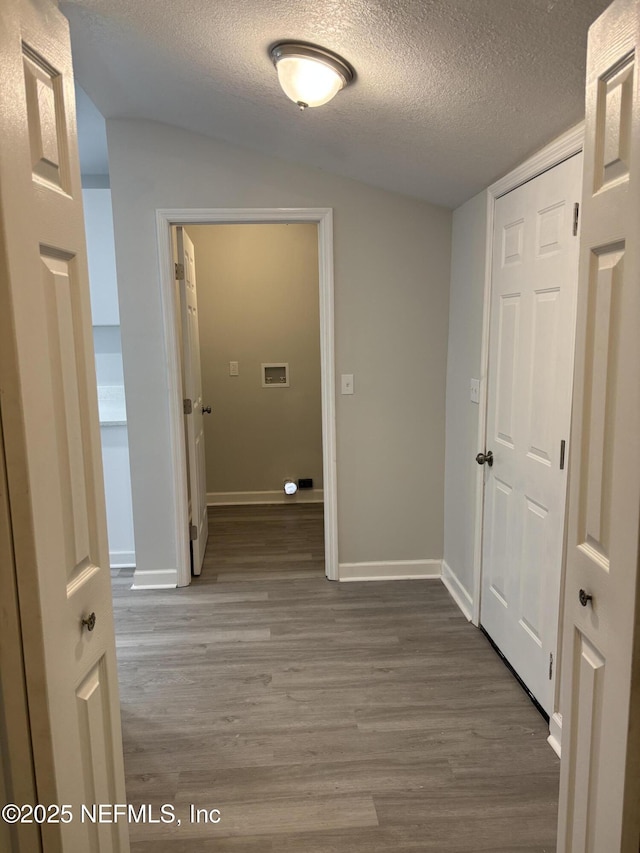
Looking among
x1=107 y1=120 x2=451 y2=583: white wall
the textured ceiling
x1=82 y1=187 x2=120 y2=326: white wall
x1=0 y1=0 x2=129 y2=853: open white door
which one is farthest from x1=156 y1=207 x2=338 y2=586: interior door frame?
x1=0 y1=0 x2=129 y2=853: open white door

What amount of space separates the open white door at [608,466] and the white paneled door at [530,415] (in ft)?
2.64

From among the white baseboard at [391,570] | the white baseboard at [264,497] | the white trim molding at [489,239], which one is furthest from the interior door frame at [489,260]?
the white baseboard at [264,497]

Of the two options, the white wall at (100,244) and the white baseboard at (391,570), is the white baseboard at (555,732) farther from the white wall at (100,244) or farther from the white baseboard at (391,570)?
the white wall at (100,244)

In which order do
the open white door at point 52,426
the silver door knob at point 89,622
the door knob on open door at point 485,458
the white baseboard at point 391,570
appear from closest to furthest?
1. the open white door at point 52,426
2. the silver door knob at point 89,622
3. the door knob on open door at point 485,458
4. the white baseboard at point 391,570

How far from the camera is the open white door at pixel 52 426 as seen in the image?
2.98 ft

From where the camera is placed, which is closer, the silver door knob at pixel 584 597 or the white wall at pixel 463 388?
the silver door knob at pixel 584 597

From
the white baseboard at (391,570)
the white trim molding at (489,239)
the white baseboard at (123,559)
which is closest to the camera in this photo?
the white trim molding at (489,239)

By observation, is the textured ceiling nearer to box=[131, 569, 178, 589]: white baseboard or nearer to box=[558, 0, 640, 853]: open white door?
box=[558, 0, 640, 853]: open white door

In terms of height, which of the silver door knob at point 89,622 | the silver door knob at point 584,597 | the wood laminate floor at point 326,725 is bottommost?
the wood laminate floor at point 326,725

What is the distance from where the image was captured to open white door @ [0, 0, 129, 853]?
91 centimetres

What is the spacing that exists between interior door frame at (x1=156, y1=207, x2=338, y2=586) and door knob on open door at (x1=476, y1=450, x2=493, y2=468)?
873 millimetres

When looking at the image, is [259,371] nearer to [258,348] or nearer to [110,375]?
[258,348]

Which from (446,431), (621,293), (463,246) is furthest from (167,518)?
(621,293)

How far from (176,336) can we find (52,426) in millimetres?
2157
